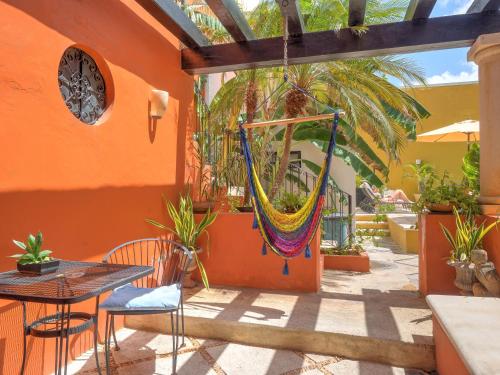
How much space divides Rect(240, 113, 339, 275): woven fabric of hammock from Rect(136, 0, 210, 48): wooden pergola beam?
4.12ft

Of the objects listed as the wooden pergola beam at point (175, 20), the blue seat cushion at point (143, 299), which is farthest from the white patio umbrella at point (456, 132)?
the blue seat cushion at point (143, 299)

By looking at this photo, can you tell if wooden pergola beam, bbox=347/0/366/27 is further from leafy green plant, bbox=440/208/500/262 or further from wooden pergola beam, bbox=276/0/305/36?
leafy green plant, bbox=440/208/500/262

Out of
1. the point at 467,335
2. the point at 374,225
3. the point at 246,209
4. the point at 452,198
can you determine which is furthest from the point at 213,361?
the point at 374,225

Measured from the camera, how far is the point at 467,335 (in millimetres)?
1822

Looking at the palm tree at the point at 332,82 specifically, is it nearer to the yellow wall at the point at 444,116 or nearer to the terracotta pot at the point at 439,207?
the terracotta pot at the point at 439,207

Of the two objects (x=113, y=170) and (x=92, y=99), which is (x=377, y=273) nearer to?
(x=113, y=170)

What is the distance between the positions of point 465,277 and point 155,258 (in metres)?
2.91

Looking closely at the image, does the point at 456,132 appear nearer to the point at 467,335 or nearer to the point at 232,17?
the point at 232,17

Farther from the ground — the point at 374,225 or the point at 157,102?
the point at 157,102

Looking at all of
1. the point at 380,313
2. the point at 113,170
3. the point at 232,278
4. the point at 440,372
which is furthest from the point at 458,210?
the point at 113,170

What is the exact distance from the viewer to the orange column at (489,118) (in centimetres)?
328

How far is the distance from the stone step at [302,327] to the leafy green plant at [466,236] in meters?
0.62

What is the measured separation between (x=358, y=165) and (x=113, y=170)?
5.33 metres

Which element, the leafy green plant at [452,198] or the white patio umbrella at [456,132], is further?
the white patio umbrella at [456,132]
